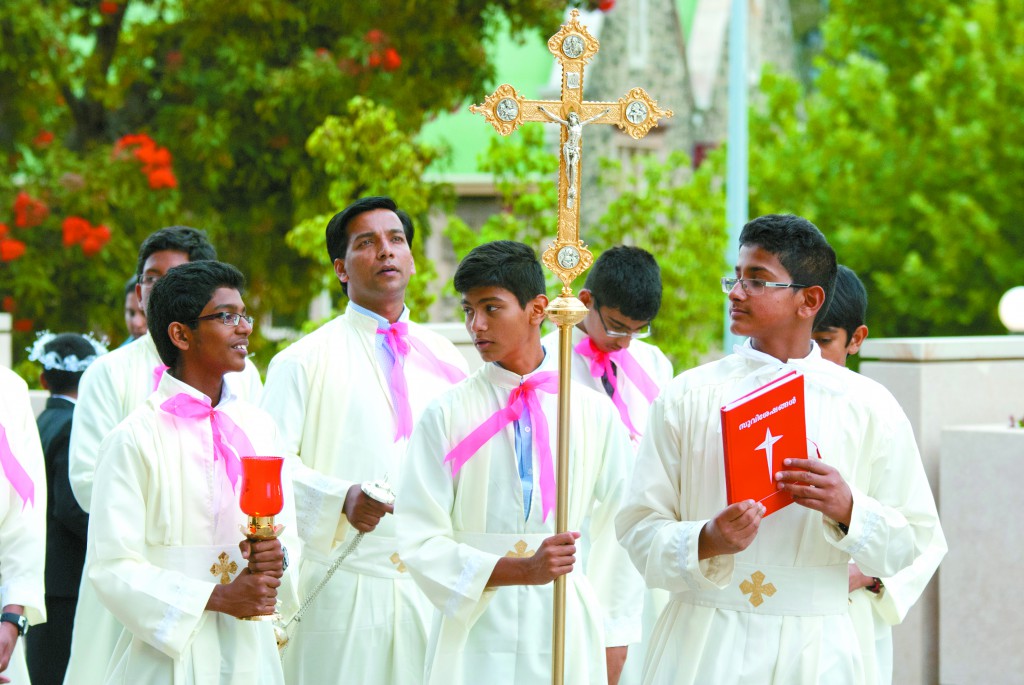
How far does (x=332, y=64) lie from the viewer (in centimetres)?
1218

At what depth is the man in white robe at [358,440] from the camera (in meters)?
5.57

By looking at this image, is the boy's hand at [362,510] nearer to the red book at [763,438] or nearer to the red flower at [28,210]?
the red book at [763,438]

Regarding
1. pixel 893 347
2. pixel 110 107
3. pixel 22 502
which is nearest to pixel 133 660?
pixel 22 502

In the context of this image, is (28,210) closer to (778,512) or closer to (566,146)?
(566,146)

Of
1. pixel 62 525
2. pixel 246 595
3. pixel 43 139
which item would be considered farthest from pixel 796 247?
pixel 43 139

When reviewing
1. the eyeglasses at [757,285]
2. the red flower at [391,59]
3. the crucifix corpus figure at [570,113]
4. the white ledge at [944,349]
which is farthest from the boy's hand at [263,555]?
the red flower at [391,59]

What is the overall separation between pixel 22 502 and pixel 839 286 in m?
3.22

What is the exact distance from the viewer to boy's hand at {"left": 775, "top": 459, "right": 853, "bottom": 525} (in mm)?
4066

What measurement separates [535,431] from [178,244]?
8.61 ft

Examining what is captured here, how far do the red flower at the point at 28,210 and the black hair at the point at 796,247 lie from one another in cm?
854

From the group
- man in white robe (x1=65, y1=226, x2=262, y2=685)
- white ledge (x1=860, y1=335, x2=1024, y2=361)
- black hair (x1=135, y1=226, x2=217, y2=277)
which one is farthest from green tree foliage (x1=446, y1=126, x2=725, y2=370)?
man in white robe (x1=65, y1=226, x2=262, y2=685)

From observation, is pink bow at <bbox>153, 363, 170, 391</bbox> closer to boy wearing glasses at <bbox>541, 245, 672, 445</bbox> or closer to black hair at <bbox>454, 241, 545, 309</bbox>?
boy wearing glasses at <bbox>541, 245, 672, 445</bbox>

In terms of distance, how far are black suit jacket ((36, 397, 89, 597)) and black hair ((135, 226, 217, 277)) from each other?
0.91 metres

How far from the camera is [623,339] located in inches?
254
